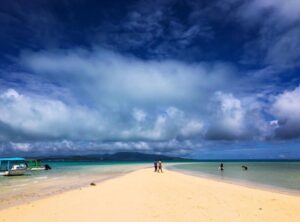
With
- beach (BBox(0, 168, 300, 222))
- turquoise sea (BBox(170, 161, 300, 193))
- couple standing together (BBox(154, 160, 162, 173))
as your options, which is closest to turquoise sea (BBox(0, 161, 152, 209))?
beach (BBox(0, 168, 300, 222))

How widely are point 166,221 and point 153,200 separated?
5.09m

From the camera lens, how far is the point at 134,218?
1184 cm

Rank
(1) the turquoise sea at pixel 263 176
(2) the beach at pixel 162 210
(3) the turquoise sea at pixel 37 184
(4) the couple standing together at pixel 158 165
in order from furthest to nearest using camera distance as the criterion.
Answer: (4) the couple standing together at pixel 158 165
(1) the turquoise sea at pixel 263 176
(3) the turquoise sea at pixel 37 184
(2) the beach at pixel 162 210

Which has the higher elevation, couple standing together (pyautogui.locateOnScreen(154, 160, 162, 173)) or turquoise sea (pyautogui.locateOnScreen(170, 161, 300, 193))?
couple standing together (pyautogui.locateOnScreen(154, 160, 162, 173))

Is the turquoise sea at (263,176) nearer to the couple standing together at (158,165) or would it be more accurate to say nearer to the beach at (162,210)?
the couple standing together at (158,165)

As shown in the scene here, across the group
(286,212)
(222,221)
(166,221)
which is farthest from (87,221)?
(286,212)

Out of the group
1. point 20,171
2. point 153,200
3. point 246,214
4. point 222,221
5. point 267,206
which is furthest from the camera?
point 20,171

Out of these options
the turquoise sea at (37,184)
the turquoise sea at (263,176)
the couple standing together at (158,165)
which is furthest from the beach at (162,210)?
the couple standing together at (158,165)

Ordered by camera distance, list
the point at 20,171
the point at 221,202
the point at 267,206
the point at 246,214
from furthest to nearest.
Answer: the point at 20,171 → the point at 221,202 → the point at 267,206 → the point at 246,214

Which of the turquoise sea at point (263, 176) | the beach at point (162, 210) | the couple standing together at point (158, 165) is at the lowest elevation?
the turquoise sea at point (263, 176)

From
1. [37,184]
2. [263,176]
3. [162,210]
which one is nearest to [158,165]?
[263,176]

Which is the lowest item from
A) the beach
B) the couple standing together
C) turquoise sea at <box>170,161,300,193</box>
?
turquoise sea at <box>170,161,300,193</box>

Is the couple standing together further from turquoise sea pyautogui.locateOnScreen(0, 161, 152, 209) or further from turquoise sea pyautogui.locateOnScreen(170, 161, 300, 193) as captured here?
turquoise sea pyautogui.locateOnScreen(0, 161, 152, 209)

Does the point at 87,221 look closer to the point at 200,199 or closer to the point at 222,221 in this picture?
the point at 222,221
